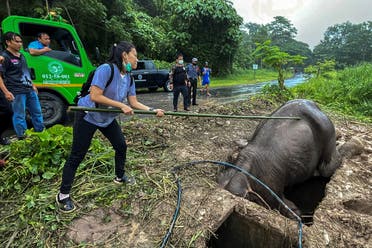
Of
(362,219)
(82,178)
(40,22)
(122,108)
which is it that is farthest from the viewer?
(40,22)

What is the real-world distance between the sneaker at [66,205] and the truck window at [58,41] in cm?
415

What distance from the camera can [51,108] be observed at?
632 cm

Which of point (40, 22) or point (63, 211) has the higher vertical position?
point (40, 22)

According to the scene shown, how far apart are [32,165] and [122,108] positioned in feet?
4.79

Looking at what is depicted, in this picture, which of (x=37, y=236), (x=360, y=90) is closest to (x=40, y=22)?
(x=37, y=236)

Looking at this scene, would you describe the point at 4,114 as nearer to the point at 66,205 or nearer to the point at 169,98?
the point at 66,205

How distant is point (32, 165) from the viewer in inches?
134

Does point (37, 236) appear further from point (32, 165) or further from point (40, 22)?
point (40, 22)

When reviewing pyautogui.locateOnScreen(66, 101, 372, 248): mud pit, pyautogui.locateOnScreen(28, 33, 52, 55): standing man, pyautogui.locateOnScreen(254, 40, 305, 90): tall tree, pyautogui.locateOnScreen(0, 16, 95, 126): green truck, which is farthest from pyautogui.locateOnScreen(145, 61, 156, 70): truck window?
pyautogui.locateOnScreen(66, 101, 372, 248): mud pit

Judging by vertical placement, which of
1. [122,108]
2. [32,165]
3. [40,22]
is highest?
[40,22]

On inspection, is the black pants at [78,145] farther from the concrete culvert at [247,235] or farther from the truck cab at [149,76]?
the truck cab at [149,76]

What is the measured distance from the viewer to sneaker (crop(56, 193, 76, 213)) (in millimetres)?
2871

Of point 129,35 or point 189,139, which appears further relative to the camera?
point 129,35

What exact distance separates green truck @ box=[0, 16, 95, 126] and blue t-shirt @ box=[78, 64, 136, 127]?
3767mm
